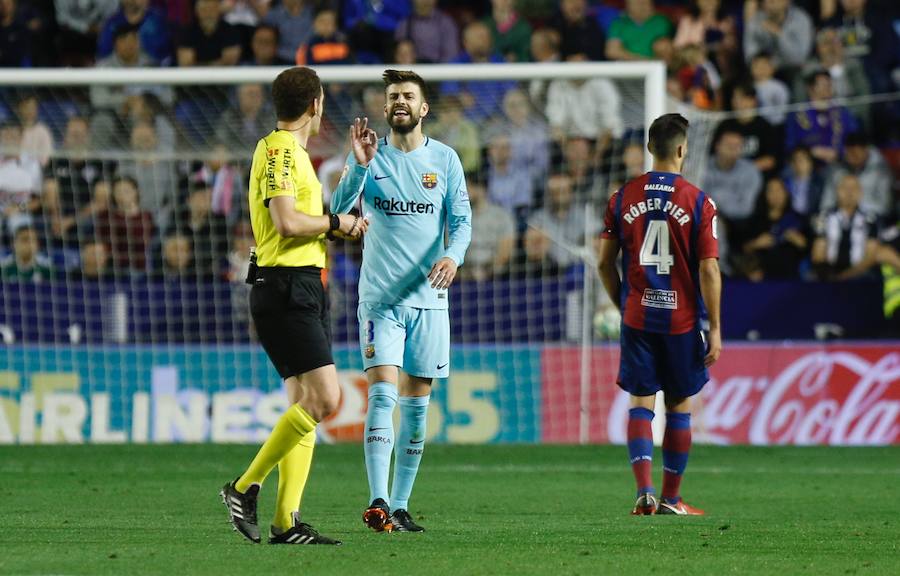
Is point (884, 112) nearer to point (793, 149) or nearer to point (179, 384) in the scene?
point (793, 149)

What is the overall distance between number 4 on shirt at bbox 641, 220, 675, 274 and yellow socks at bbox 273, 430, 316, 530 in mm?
2578

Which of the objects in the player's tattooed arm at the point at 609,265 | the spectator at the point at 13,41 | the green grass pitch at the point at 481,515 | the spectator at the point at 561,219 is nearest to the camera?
the green grass pitch at the point at 481,515

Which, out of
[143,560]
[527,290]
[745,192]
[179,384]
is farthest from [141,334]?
[143,560]

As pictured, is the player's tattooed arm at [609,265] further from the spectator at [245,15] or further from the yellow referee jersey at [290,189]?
the spectator at [245,15]

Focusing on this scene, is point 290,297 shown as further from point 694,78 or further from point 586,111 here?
point 694,78

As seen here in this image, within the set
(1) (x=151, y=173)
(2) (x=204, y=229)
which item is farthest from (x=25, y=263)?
(2) (x=204, y=229)

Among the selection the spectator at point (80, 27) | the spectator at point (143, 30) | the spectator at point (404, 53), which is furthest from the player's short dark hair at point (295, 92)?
the spectator at point (80, 27)

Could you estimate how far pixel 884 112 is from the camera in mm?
18438

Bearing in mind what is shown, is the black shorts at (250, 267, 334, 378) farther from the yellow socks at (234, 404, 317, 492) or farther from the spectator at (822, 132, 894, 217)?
the spectator at (822, 132, 894, 217)

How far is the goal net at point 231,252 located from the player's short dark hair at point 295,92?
7165mm

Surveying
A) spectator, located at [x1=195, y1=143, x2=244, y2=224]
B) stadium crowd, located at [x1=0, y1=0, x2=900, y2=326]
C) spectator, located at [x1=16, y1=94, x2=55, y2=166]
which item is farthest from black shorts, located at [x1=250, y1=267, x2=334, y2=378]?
spectator, located at [x1=16, y1=94, x2=55, y2=166]

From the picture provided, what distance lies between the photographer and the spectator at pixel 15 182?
15.8 metres

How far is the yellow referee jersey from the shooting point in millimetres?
6973

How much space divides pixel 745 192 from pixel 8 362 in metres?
7.52
